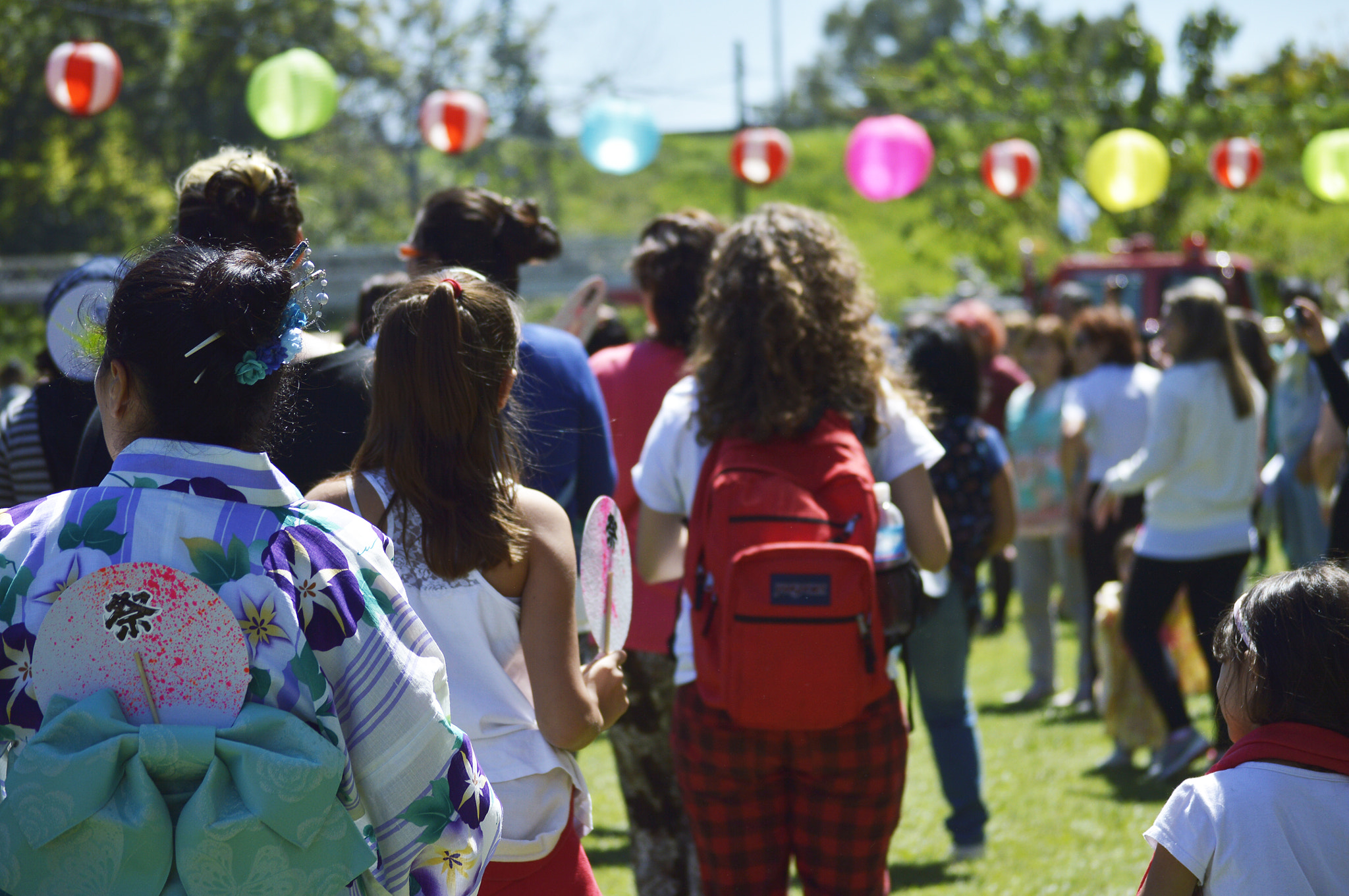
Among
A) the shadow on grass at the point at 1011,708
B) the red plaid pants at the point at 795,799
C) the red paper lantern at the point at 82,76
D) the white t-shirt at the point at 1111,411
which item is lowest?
the shadow on grass at the point at 1011,708

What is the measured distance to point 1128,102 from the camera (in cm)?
1984

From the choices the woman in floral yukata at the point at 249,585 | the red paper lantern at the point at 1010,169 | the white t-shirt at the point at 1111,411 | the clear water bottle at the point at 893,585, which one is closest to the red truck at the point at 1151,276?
the red paper lantern at the point at 1010,169

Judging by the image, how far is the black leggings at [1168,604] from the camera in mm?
4492

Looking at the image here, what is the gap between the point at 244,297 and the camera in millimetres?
1335

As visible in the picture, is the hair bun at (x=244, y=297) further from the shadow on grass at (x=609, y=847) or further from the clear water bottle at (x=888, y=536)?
the shadow on grass at (x=609, y=847)

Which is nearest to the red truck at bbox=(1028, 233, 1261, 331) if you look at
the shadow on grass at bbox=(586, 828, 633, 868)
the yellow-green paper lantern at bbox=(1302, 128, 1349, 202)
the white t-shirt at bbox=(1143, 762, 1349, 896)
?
the yellow-green paper lantern at bbox=(1302, 128, 1349, 202)

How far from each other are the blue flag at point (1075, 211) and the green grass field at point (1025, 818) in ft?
35.3

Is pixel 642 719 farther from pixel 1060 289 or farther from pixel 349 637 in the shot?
pixel 1060 289

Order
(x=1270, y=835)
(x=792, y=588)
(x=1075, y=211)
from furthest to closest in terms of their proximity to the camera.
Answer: (x=1075, y=211), (x=792, y=588), (x=1270, y=835)

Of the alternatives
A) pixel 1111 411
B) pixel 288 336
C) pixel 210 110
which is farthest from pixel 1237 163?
pixel 210 110

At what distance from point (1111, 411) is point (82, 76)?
23.4 ft

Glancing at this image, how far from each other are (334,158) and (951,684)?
20867 mm

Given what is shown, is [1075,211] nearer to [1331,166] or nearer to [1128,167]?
[1128,167]

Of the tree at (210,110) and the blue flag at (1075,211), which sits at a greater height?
the tree at (210,110)
